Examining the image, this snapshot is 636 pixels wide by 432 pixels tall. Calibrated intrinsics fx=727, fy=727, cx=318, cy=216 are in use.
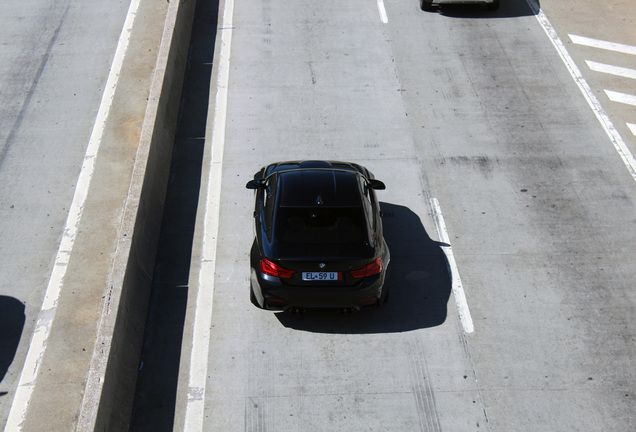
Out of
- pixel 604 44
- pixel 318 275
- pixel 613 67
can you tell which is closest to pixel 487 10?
pixel 604 44

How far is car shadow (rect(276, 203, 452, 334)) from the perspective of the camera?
373 inches

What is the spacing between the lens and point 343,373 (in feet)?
29.0

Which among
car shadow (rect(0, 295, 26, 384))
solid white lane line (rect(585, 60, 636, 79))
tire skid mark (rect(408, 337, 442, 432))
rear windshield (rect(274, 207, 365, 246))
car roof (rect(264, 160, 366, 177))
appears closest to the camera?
tire skid mark (rect(408, 337, 442, 432))

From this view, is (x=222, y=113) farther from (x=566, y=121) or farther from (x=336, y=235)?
(x=566, y=121)

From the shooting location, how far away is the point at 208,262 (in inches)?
406

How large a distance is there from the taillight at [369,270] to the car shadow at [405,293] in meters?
0.55

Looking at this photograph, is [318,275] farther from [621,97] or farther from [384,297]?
[621,97]

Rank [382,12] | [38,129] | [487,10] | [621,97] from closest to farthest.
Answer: [38,129]
[621,97]
[382,12]
[487,10]

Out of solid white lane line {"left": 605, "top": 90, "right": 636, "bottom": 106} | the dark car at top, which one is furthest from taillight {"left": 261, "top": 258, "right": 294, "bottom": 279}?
solid white lane line {"left": 605, "top": 90, "right": 636, "bottom": 106}

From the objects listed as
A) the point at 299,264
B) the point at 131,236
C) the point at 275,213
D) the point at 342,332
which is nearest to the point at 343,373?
the point at 342,332

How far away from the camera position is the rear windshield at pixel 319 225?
8898 mm

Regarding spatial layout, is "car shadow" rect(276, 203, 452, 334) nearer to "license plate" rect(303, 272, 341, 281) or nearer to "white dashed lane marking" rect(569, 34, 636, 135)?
"license plate" rect(303, 272, 341, 281)

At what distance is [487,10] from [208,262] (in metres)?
10.1

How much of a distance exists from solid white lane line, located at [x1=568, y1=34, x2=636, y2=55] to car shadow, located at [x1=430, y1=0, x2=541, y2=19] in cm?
142
